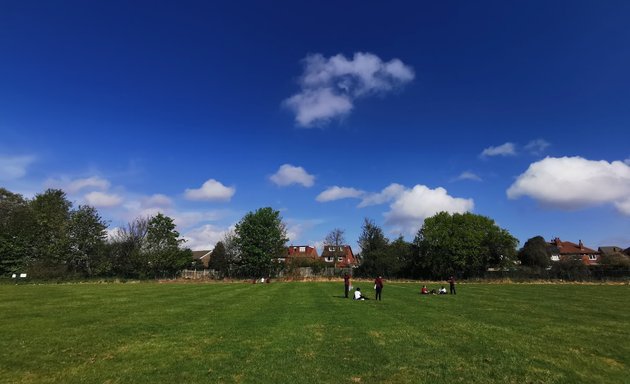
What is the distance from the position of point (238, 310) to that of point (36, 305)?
12.3m

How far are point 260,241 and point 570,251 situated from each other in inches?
3973

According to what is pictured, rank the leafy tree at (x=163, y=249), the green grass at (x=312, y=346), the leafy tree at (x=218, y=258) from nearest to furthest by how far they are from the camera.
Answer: the green grass at (x=312, y=346) < the leafy tree at (x=163, y=249) < the leafy tree at (x=218, y=258)

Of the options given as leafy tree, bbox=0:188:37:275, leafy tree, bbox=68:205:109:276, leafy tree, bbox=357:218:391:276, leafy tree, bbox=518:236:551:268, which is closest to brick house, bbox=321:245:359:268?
leafy tree, bbox=357:218:391:276

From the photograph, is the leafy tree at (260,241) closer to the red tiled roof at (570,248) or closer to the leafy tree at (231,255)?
the leafy tree at (231,255)

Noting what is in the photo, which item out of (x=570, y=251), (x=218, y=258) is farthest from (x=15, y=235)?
(x=570, y=251)

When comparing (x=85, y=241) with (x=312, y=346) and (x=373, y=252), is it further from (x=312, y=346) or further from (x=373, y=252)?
(x=312, y=346)

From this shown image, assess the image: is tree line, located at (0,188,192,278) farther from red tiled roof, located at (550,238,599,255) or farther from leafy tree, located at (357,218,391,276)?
red tiled roof, located at (550,238,599,255)

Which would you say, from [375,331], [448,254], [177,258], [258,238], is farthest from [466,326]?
[177,258]

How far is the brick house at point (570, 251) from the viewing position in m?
118

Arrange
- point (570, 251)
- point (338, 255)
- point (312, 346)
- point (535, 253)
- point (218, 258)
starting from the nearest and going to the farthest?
point (312, 346) → point (218, 258) → point (535, 253) → point (338, 255) → point (570, 251)

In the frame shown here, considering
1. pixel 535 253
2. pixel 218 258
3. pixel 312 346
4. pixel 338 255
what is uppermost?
pixel 535 253

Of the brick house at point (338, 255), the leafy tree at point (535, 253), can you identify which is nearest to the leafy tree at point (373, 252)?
the brick house at point (338, 255)

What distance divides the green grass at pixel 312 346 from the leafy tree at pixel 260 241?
52219 mm

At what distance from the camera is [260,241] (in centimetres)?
7425
